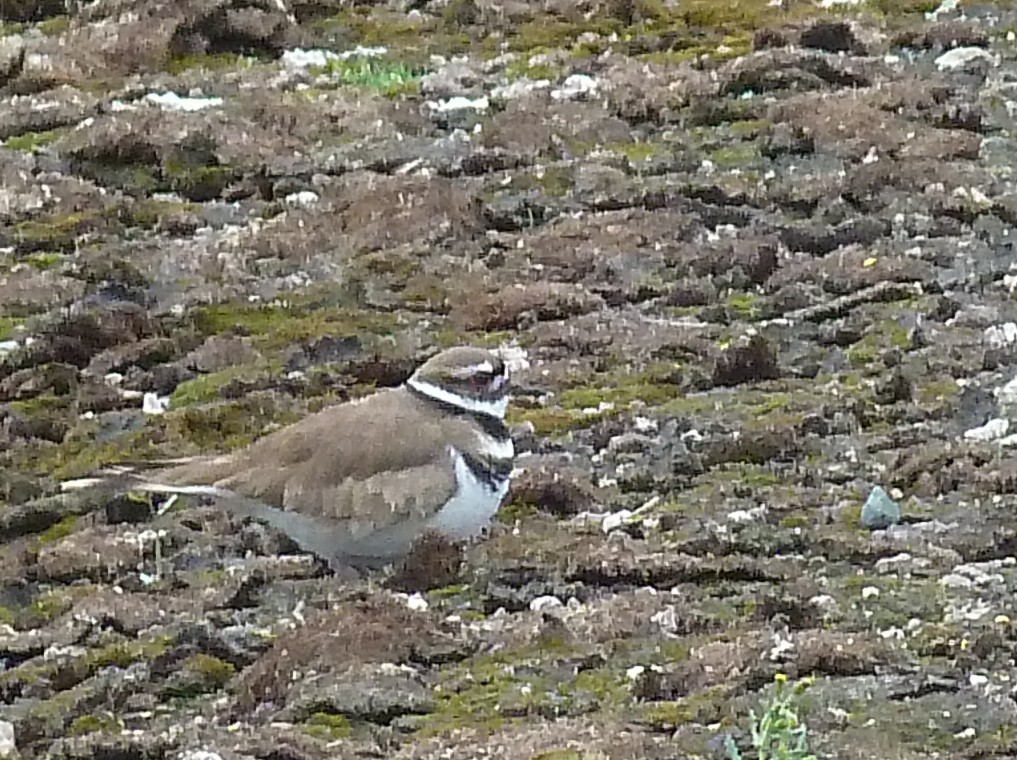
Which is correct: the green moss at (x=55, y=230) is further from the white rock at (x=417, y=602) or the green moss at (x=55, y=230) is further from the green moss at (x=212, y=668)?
the green moss at (x=212, y=668)

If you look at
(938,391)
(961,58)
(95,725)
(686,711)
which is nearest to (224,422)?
(938,391)

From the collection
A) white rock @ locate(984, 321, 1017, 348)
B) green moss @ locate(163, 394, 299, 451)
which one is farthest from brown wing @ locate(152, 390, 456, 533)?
white rock @ locate(984, 321, 1017, 348)

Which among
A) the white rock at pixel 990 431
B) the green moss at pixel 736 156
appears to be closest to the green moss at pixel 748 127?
the green moss at pixel 736 156

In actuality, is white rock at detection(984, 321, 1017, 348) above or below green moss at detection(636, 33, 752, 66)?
above

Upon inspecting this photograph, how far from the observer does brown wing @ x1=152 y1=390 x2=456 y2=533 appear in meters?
6.43

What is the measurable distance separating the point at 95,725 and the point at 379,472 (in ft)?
4.30

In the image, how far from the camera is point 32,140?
11805 millimetres

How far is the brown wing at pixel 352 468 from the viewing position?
21.1ft

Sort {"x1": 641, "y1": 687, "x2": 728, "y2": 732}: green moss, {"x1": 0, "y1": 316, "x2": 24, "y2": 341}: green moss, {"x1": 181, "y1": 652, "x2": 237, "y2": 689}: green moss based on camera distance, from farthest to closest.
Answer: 1. {"x1": 0, "y1": 316, "x2": 24, "y2": 341}: green moss
2. {"x1": 181, "y1": 652, "x2": 237, "y2": 689}: green moss
3. {"x1": 641, "y1": 687, "x2": 728, "y2": 732}: green moss

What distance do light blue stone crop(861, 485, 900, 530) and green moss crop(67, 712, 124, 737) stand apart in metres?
2.30

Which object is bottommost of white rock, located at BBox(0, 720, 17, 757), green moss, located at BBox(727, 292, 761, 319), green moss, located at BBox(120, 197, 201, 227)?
green moss, located at BBox(120, 197, 201, 227)

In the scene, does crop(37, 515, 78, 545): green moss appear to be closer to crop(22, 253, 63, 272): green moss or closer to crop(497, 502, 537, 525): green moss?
crop(497, 502, 537, 525): green moss

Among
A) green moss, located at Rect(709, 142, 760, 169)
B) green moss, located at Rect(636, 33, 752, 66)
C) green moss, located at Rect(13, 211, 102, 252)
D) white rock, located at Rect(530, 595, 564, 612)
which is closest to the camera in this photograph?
white rock, located at Rect(530, 595, 564, 612)

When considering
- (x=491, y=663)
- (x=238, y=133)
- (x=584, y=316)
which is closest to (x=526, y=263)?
(x=584, y=316)
